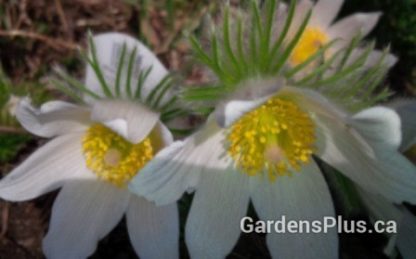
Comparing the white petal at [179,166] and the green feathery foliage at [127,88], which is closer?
the white petal at [179,166]

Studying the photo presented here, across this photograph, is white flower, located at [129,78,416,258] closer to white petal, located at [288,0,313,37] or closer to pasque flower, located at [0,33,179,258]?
pasque flower, located at [0,33,179,258]

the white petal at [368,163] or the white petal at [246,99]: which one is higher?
the white petal at [246,99]

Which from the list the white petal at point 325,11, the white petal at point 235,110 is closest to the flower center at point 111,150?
the white petal at point 235,110

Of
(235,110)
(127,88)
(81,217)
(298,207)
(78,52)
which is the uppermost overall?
(235,110)

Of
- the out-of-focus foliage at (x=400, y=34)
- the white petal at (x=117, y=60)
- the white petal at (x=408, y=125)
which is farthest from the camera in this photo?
the out-of-focus foliage at (x=400, y=34)

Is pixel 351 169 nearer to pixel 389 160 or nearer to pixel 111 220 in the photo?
pixel 389 160

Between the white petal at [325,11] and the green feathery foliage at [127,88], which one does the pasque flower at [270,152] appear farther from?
the white petal at [325,11]

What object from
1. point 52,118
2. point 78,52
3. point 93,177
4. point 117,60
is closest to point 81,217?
point 93,177

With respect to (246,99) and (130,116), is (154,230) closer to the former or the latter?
(130,116)
